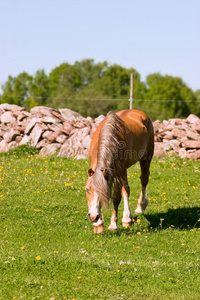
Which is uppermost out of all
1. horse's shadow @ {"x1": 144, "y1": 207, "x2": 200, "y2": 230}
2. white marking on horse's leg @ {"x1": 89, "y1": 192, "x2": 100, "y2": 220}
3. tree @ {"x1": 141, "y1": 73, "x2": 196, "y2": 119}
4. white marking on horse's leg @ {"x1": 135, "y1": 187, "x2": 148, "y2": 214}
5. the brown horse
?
the brown horse

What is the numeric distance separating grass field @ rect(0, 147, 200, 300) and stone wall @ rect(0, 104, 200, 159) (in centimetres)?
389

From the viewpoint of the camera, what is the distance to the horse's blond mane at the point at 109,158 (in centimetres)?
737

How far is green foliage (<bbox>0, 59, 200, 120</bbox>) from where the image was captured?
255 ft

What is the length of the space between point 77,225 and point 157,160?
781cm

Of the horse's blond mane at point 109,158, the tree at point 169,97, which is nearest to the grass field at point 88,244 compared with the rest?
the horse's blond mane at point 109,158

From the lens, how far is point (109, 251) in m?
7.39

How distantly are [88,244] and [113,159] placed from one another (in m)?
1.64

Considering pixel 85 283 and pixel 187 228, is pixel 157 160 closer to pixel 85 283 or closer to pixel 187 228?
pixel 187 228

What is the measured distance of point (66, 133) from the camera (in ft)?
64.5

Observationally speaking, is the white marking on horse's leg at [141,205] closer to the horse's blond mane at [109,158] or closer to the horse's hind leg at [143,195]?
the horse's hind leg at [143,195]

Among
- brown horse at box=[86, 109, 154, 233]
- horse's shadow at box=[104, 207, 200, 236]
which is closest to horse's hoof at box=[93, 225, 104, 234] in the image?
brown horse at box=[86, 109, 154, 233]

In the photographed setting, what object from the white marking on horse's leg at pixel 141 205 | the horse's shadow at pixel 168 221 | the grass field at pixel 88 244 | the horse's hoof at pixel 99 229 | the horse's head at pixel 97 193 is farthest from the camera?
the white marking on horse's leg at pixel 141 205

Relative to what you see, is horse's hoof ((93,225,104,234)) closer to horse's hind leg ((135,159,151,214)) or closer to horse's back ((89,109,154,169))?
horse's back ((89,109,154,169))

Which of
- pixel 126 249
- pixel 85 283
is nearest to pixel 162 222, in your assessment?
pixel 126 249
